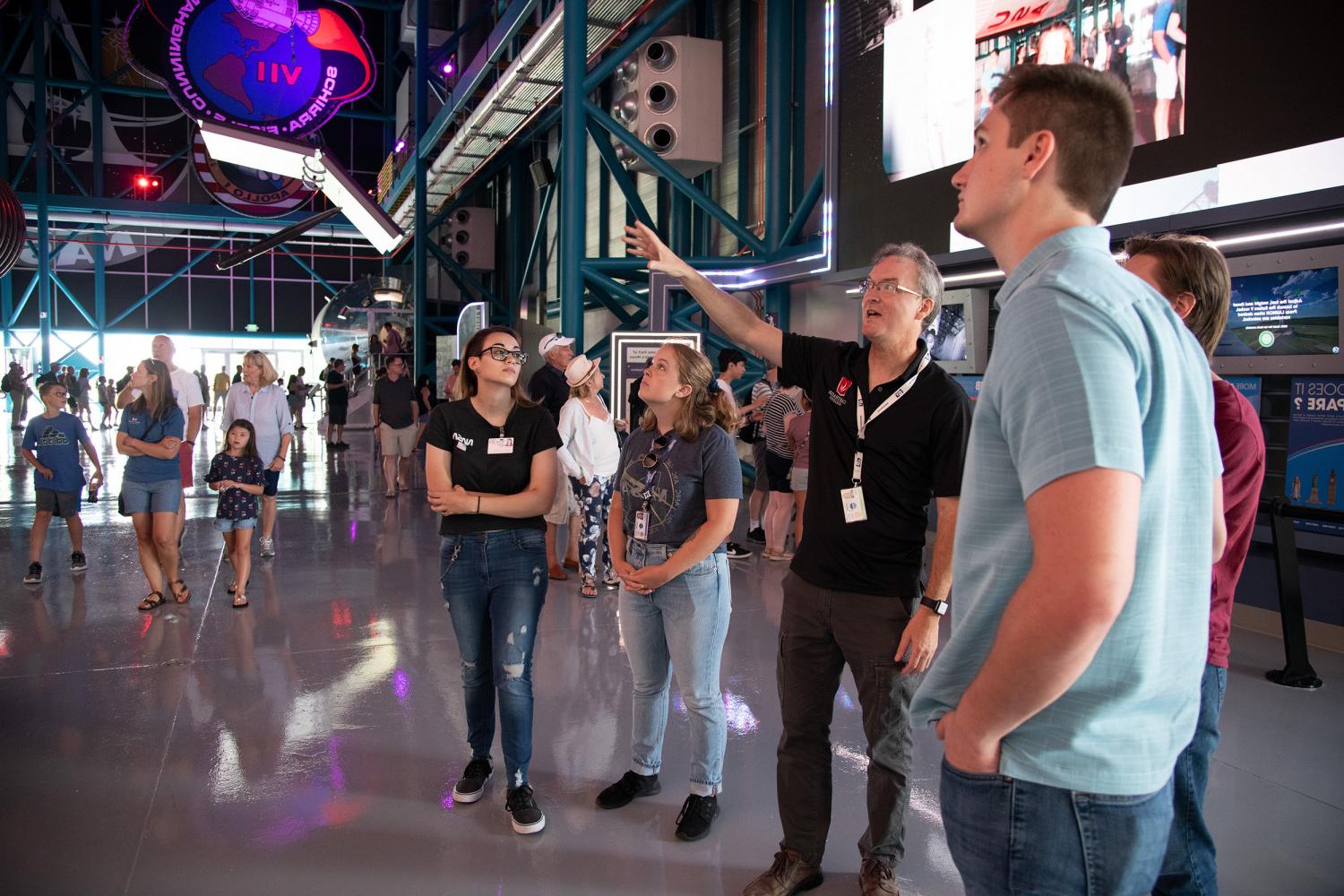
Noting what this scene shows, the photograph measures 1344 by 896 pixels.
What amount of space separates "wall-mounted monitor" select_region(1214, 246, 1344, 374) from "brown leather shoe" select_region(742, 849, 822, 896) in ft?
12.8

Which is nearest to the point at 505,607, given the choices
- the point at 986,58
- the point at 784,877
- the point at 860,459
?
the point at 784,877

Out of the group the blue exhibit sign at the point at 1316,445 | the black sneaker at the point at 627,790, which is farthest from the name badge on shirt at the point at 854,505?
the blue exhibit sign at the point at 1316,445

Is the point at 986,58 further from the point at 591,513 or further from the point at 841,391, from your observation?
the point at 841,391

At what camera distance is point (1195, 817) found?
209cm

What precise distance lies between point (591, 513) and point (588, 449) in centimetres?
47

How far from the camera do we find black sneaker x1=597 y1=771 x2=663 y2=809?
3365 mm

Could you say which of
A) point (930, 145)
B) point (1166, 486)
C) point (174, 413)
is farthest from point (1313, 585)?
point (174, 413)

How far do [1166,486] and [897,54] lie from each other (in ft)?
22.4

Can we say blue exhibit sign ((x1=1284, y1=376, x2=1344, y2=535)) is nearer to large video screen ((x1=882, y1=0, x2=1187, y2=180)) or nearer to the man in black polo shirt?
large video screen ((x1=882, y1=0, x2=1187, y2=180))

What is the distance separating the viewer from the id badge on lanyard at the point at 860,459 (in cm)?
258

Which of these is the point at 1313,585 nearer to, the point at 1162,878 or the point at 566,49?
the point at 1162,878

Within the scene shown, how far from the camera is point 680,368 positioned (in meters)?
3.24

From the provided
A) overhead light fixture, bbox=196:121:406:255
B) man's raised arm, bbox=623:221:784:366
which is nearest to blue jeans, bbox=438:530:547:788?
man's raised arm, bbox=623:221:784:366

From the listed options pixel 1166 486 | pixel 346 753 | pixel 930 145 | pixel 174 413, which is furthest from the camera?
pixel 930 145
